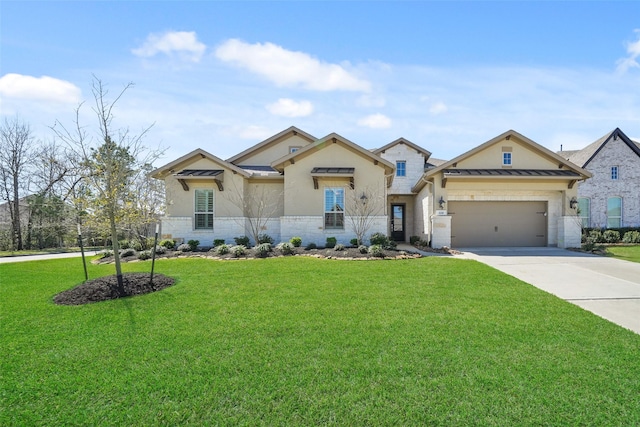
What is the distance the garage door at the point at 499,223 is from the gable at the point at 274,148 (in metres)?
9.49

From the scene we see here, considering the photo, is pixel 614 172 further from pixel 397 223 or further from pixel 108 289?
pixel 108 289

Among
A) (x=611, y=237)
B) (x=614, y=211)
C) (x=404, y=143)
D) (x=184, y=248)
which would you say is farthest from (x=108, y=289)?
(x=614, y=211)

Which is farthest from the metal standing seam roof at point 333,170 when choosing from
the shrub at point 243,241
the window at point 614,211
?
the window at point 614,211

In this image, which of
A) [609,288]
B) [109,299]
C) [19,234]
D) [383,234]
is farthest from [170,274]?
[19,234]

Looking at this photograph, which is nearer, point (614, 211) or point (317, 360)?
point (317, 360)

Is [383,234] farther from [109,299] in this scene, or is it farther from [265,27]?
[109,299]

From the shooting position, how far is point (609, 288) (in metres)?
7.17

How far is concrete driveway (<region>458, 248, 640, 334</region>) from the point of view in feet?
18.9

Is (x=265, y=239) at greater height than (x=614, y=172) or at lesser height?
lesser

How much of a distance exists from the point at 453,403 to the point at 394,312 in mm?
2433

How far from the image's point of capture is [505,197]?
1541 centimetres

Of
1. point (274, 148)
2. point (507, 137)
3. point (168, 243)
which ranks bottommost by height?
point (168, 243)

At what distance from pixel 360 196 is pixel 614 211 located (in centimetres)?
1783

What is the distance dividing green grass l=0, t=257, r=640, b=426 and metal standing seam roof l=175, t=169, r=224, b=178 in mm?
Answer: 8589
